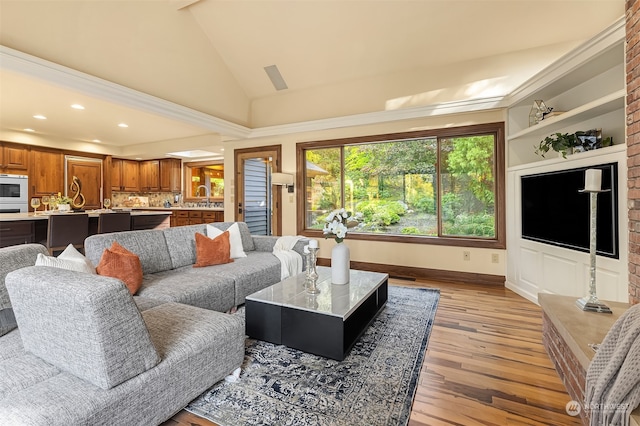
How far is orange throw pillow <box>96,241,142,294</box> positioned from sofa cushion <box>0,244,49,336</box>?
1.61 feet

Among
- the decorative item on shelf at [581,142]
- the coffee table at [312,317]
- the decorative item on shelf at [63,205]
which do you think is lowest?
the coffee table at [312,317]

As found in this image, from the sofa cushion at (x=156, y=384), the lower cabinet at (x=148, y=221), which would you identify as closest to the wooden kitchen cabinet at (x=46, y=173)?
the lower cabinet at (x=148, y=221)


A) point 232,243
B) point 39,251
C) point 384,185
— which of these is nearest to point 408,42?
point 384,185

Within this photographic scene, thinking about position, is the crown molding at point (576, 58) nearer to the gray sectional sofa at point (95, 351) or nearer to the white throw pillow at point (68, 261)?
the gray sectional sofa at point (95, 351)

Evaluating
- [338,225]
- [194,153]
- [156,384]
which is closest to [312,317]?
[338,225]

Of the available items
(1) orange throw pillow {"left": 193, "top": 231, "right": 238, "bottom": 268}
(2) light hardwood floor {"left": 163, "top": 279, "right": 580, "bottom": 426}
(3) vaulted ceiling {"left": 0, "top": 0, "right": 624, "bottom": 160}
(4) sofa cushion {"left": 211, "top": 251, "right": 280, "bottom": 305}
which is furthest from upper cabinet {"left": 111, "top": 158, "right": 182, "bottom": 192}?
(2) light hardwood floor {"left": 163, "top": 279, "right": 580, "bottom": 426}

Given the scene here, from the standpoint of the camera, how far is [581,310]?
6.55ft

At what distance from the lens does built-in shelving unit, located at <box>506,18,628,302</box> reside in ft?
7.93

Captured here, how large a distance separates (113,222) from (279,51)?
3.61 metres

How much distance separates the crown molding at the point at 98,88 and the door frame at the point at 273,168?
92 centimetres

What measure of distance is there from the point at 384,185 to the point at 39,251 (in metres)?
4.16

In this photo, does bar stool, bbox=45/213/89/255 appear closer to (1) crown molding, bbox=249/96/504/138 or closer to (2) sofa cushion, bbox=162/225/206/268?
(2) sofa cushion, bbox=162/225/206/268

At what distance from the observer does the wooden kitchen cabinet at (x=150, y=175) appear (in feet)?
26.7

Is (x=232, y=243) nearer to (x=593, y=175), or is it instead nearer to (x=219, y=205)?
(x=593, y=175)
